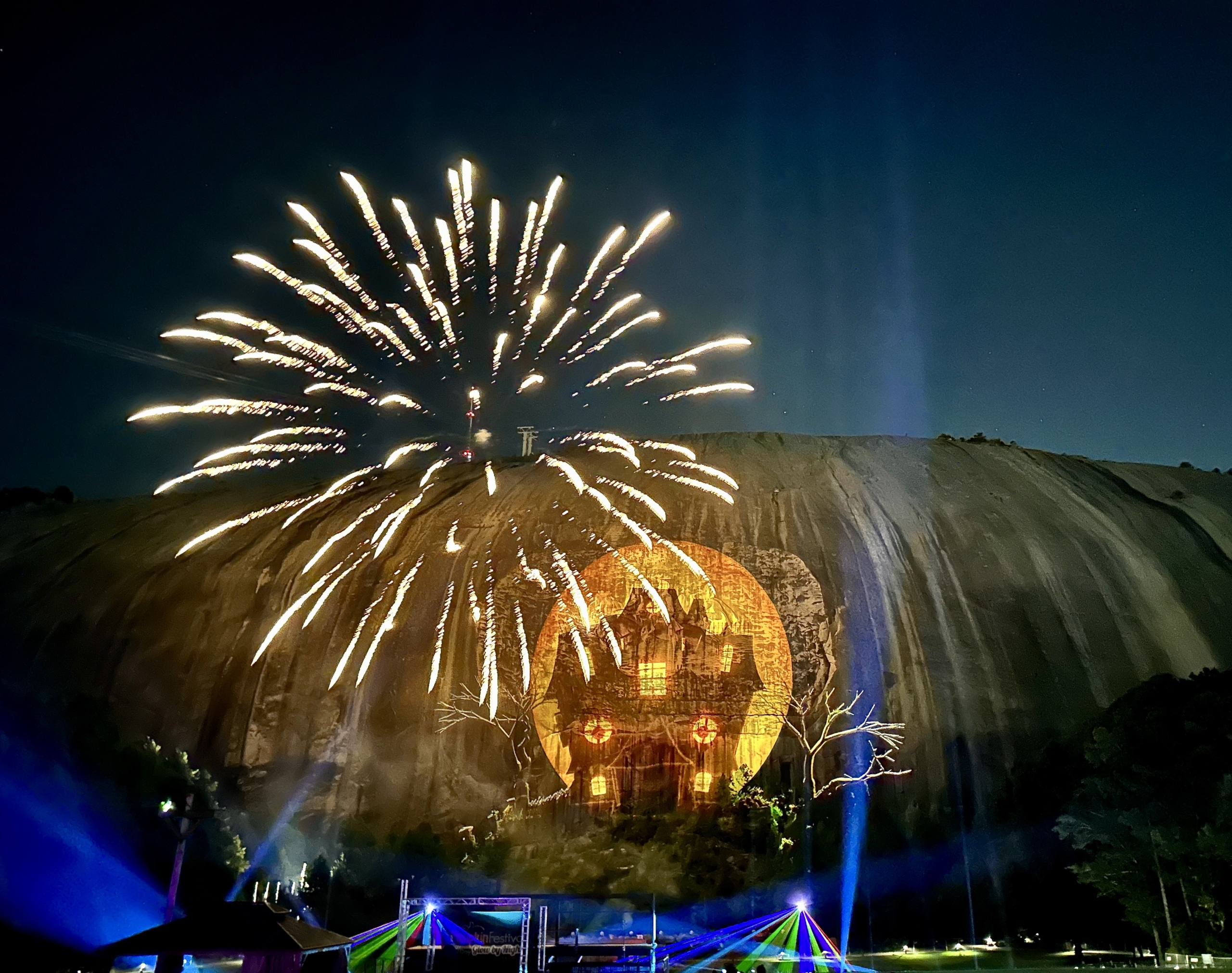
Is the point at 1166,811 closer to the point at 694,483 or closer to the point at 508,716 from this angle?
the point at 508,716

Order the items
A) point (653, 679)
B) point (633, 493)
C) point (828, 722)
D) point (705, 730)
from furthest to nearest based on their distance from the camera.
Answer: point (633, 493), point (653, 679), point (705, 730), point (828, 722)

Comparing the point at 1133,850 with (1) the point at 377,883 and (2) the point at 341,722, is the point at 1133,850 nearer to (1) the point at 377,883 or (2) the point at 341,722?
(1) the point at 377,883

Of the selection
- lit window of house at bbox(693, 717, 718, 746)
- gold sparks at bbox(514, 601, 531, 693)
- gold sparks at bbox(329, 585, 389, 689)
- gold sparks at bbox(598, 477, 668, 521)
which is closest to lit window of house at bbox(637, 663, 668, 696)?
lit window of house at bbox(693, 717, 718, 746)

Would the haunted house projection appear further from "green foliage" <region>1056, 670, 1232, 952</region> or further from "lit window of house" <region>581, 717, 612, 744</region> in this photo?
"green foliage" <region>1056, 670, 1232, 952</region>

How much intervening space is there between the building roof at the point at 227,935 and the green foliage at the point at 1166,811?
1660 centimetres

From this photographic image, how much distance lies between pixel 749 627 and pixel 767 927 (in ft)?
42.8

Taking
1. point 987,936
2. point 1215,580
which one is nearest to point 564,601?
point 987,936

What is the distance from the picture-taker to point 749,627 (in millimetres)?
36969

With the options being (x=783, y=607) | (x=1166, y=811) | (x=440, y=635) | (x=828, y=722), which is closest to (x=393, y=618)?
(x=440, y=635)

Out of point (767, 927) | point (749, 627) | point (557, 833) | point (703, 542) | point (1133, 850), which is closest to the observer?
point (1133, 850)

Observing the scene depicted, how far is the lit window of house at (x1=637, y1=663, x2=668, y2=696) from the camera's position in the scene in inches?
1420

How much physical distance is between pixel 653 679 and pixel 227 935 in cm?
2607

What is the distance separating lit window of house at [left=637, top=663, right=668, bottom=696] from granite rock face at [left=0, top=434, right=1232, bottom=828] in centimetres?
522

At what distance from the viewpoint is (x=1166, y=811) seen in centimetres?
1933
